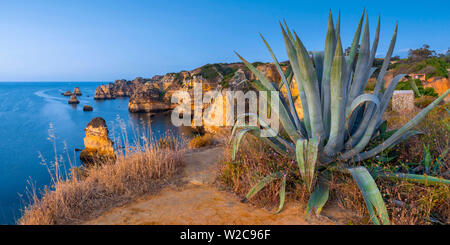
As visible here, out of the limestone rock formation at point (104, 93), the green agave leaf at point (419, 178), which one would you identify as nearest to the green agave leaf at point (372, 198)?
the green agave leaf at point (419, 178)

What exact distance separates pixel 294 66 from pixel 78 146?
75.3ft

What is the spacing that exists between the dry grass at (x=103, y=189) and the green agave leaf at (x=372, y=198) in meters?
2.69

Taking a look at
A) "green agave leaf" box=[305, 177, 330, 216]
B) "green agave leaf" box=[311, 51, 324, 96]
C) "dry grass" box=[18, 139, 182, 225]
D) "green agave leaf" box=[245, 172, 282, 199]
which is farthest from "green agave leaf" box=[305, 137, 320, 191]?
"dry grass" box=[18, 139, 182, 225]

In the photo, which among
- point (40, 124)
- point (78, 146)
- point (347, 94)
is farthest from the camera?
point (40, 124)

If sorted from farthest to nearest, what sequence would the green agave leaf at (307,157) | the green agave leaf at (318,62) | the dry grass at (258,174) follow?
the green agave leaf at (318,62) → the dry grass at (258,174) → the green agave leaf at (307,157)

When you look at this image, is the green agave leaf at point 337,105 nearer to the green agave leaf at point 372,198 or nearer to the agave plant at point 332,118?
the agave plant at point 332,118

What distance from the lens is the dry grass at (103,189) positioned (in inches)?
115

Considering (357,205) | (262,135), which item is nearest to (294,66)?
(262,135)

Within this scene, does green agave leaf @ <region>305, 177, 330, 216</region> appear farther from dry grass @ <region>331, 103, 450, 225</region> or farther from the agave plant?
dry grass @ <region>331, 103, 450, 225</region>

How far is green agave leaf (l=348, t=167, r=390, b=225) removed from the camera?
212 cm

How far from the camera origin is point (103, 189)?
3.53 meters

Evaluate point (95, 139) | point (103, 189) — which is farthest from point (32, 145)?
point (103, 189)

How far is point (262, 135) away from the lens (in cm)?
309
